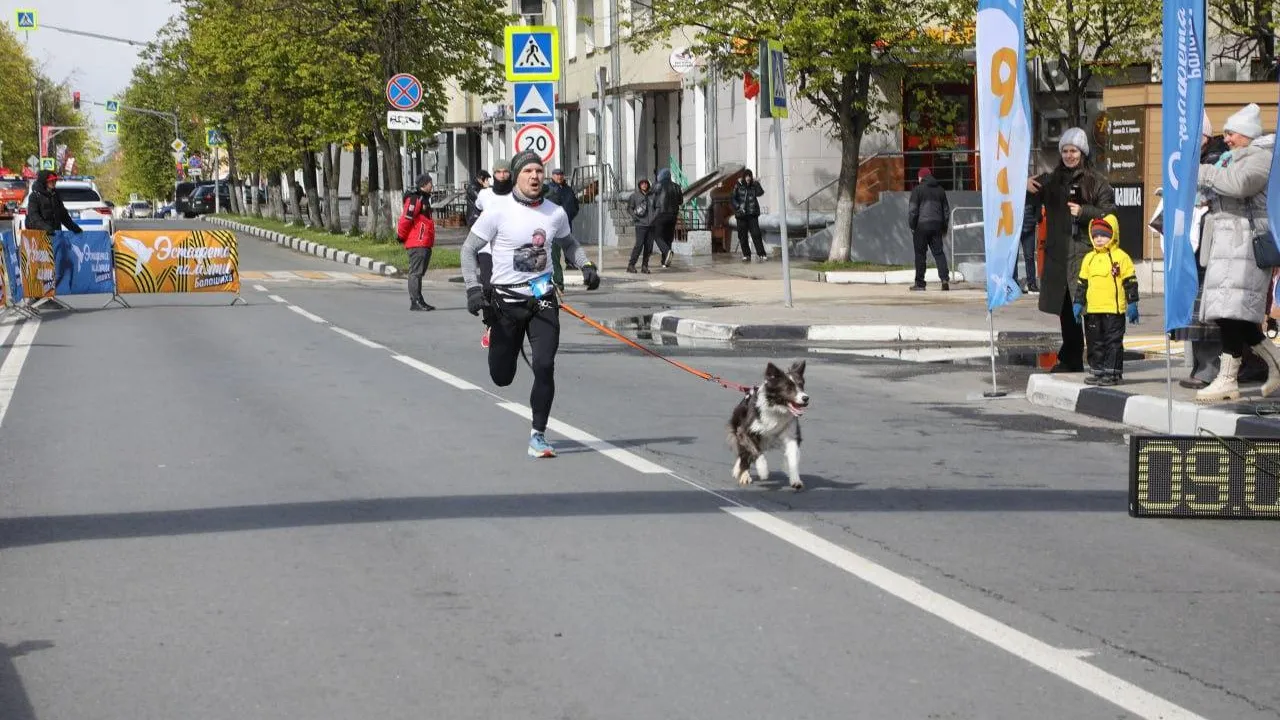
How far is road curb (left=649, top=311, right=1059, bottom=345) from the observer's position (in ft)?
59.6

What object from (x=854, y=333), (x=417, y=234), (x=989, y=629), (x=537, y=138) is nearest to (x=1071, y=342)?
(x=854, y=333)

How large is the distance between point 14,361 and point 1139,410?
10.4 m

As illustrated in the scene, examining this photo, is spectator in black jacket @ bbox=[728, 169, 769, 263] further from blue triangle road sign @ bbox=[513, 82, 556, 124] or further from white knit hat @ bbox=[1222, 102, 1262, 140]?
white knit hat @ bbox=[1222, 102, 1262, 140]

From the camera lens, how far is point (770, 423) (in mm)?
8586

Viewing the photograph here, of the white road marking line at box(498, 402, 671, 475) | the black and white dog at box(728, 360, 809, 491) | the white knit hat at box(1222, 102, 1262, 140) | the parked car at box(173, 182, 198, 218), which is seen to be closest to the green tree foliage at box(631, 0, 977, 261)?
the white road marking line at box(498, 402, 671, 475)

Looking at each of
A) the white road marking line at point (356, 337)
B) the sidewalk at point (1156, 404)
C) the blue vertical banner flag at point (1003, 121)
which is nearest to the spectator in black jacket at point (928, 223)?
the white road marking line at point (356, 337)

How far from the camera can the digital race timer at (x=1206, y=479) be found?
815 centimetres

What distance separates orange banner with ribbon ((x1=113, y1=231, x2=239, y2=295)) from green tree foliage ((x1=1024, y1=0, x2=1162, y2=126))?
13.3 m

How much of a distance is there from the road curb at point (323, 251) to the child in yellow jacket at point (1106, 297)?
22501mm

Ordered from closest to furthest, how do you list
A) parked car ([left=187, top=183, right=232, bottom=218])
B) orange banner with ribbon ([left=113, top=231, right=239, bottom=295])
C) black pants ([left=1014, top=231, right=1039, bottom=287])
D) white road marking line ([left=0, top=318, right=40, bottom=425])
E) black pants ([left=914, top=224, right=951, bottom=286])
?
white road marking line ([left=0, top=318, right=40, bottom=425])
black pants ([left=1014, top=231, right=1039, bottom=287])
black pants ([left=914, top=224, right=951, bottom=286])
orange banner with ribbon ([left=113, top=231, right=239, bottom=295])
parked car ([left=187, top=183, right=232, bottom=218])

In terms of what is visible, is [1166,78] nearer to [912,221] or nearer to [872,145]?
[912,221]

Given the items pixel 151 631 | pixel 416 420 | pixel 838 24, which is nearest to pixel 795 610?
pixel 151 631

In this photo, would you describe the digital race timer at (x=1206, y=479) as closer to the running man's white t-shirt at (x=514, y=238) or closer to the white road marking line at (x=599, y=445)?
the white road marking line at (x=599, y=445)

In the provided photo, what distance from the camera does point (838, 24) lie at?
27.3m
